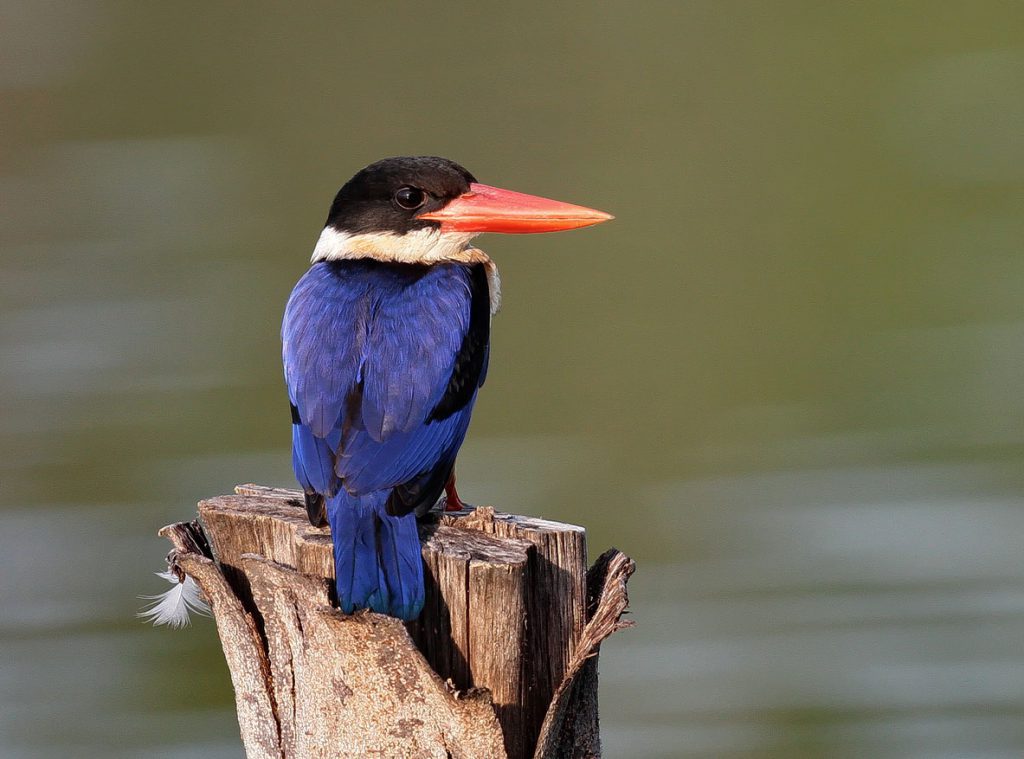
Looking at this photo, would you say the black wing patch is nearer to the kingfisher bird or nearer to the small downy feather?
the kingfisher bird

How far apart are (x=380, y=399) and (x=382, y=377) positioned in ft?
0.19

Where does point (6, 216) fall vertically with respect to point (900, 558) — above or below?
above

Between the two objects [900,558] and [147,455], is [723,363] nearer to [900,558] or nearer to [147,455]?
[900,558]

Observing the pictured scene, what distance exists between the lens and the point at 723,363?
8.34 meters

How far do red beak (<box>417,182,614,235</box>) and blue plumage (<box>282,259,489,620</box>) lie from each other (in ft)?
0.87

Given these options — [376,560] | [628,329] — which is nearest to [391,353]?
[376,560]

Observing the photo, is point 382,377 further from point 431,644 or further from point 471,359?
point 431,644

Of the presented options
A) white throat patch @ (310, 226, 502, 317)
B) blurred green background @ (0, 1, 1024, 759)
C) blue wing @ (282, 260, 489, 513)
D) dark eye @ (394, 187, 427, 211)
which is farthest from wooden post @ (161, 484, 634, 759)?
blurred green background @ (0, 1, 1024, 759)

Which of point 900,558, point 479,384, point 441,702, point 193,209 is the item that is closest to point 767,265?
point 900,558

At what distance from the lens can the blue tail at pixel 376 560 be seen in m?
2.69

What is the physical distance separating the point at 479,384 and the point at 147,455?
523cm

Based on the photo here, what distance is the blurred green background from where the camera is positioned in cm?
738

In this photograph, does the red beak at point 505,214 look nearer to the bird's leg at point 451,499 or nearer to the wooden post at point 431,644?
the bird's leg at point 451,499

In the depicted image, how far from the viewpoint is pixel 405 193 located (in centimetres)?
396
